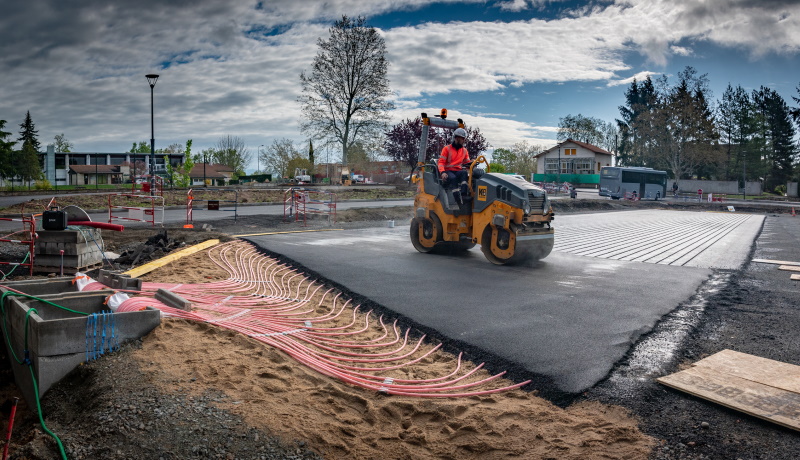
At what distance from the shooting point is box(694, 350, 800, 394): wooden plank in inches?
151

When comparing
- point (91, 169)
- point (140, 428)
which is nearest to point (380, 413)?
Answer: point (140, 428)

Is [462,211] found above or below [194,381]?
above

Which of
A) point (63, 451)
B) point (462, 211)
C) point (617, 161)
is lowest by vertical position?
point (63, 451)

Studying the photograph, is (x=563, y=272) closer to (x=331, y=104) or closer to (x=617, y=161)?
(x=331, y=104)

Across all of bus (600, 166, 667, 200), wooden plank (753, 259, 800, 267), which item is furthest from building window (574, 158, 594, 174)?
wooden plank (753, 259, 800, 267)

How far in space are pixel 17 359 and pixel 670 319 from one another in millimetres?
6240

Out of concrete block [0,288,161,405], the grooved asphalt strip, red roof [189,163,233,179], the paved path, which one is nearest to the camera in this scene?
concrete block [0,288,161,405]

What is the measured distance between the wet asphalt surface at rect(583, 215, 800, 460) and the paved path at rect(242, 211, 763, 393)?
0.19 m

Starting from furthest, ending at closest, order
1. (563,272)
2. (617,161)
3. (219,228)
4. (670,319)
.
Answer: (617,161), (219,228), (563,272), (670,319)

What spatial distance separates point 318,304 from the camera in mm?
6578

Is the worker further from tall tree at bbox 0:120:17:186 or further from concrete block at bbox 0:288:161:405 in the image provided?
tall tree at bbox 0:120:17:186

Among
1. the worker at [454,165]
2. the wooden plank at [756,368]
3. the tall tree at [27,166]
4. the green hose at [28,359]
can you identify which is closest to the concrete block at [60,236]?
the green hose at [28,359]

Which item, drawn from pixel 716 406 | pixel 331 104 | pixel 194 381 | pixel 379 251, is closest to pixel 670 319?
pixel 716 406

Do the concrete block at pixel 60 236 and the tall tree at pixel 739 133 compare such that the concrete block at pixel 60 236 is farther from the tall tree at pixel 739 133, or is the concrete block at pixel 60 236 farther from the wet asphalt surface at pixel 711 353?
the tall tree at pixel 739 133
